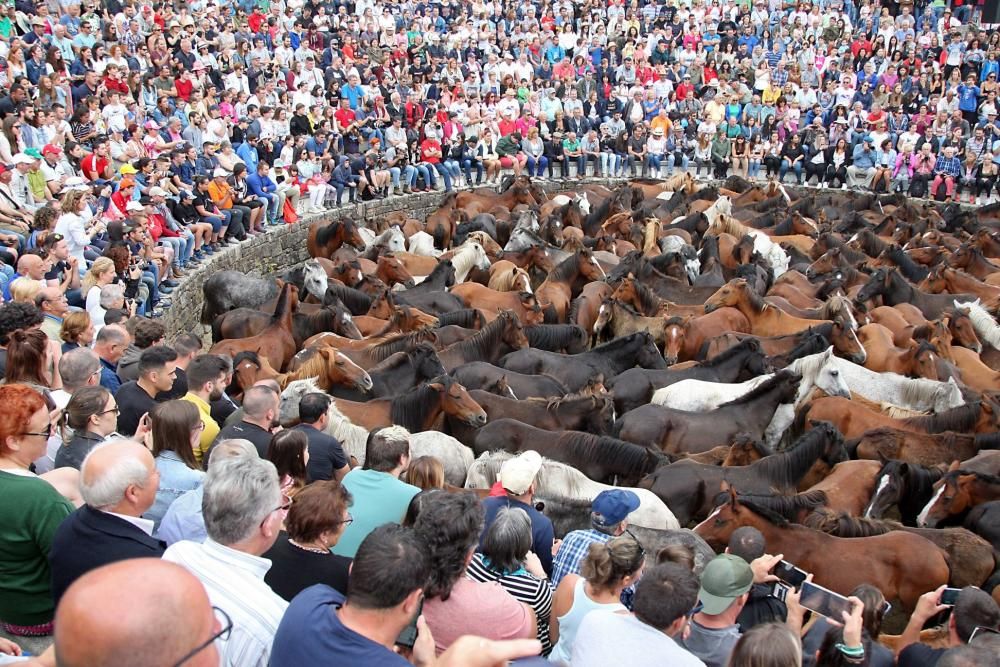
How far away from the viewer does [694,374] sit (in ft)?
31.9

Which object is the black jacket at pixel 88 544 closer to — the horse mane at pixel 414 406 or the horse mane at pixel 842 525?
the horse mane at pixel 414 406

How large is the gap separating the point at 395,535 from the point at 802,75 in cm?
2495

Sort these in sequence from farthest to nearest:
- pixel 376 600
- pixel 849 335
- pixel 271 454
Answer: pixel 849 335 < pixel 271 454 < pixel 376 600

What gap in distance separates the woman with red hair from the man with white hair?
2.61 ft

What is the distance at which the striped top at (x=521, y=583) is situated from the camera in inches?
164

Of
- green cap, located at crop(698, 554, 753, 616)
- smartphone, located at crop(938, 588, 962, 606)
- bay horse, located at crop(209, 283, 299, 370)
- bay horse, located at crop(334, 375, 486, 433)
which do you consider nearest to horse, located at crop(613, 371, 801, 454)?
bay horse, located at crop(334, 375, 486, 433)

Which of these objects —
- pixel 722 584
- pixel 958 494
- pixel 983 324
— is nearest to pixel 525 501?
pixel 722 584

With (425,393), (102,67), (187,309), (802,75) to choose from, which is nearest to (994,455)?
(425,393)

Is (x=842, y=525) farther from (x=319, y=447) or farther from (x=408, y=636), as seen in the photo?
(x=408, y=636)

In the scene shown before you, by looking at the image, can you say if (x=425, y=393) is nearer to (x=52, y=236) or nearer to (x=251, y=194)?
(x=52, y=236)

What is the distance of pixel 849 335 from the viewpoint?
10.6m

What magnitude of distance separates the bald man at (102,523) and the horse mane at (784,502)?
13.6 feet

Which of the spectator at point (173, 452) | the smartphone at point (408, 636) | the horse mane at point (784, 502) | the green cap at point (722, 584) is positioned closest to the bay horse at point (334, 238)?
the horse mane at point (784, 502)

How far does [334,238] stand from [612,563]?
1333 centimetres
